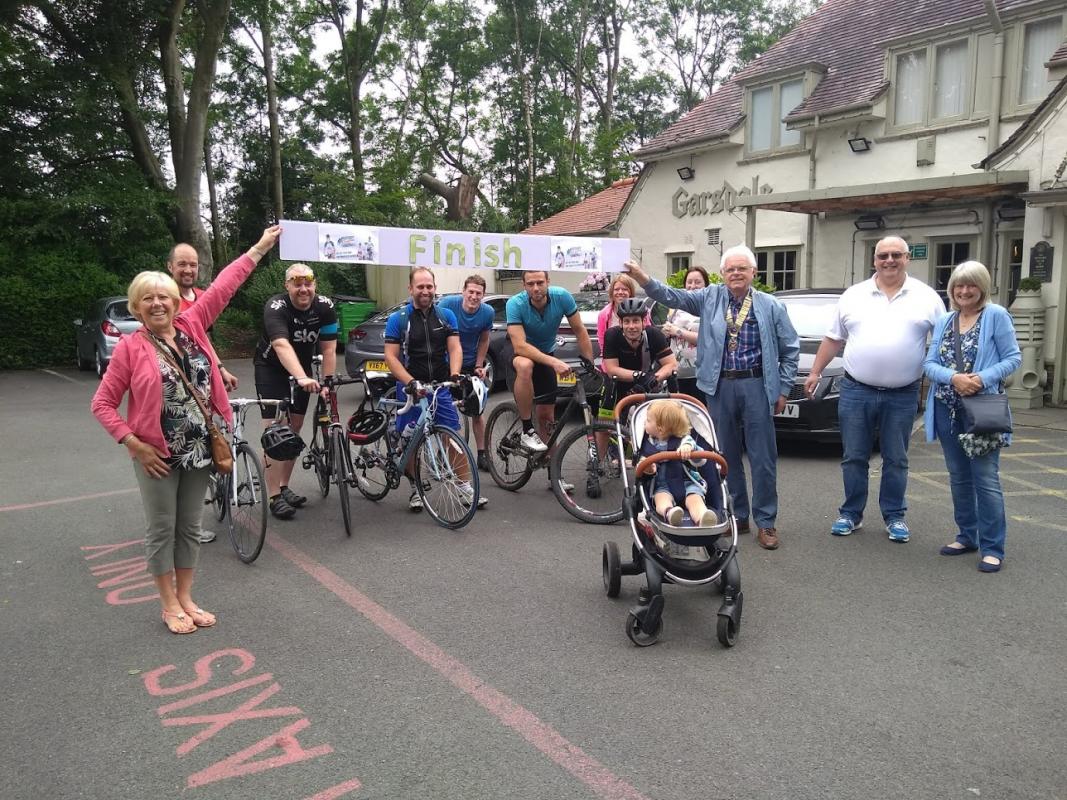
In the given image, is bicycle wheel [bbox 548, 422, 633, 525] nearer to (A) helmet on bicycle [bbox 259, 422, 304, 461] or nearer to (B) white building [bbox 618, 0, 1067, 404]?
(A) helmet on bicycle [bbox 259, 422, 304, 461]

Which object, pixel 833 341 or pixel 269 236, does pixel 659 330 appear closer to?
pixel 833 341

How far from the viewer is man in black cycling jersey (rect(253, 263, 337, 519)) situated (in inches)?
244

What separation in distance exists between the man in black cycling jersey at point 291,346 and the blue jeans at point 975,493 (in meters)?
4.22

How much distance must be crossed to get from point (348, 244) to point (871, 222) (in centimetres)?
1172

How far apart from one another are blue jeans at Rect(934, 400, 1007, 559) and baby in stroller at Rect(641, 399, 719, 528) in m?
1.86

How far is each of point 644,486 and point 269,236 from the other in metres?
Result: 2.86

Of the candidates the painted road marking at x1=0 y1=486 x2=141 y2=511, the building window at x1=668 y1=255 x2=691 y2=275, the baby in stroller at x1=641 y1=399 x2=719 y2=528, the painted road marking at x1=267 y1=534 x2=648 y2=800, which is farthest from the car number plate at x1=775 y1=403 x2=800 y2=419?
the building window at x1=668 y1=255 x2=691 y2=275

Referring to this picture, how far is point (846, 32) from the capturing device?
58.6 ft

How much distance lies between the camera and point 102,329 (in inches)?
635

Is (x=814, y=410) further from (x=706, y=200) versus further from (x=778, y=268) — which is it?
(x=706, y=200)

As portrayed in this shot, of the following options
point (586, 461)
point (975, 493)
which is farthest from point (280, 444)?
point (975, 493)

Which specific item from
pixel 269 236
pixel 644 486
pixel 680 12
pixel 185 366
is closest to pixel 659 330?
pixel 644 486

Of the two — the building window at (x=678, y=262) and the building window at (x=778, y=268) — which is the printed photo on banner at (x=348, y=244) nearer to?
the building window at (x=778, y=268)

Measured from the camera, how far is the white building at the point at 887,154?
11914 mm
